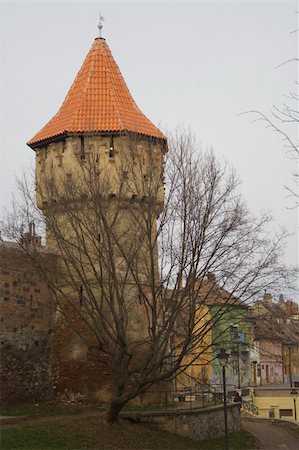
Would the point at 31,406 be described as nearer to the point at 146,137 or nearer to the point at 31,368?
the point at 31,368

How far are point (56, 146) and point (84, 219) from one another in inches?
209

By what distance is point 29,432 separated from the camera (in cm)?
1612

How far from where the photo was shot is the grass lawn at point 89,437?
15633 mm

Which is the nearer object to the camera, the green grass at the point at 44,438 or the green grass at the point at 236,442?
the green grass at the point at 44,438

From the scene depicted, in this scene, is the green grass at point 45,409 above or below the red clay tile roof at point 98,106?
below

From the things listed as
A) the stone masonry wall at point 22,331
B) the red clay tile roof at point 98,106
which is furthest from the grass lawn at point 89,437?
the red clay tile roof at point 98,106

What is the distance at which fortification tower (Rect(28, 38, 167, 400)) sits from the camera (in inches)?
720

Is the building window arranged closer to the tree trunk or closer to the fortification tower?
the fortification tower

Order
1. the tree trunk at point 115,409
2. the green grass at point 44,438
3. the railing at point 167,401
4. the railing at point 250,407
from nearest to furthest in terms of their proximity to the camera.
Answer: the green grass at point 44,438, the tree trunk at point 115,409, the railing at point 167,401, the railing at point 250,407

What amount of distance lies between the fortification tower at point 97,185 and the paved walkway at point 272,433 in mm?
5429

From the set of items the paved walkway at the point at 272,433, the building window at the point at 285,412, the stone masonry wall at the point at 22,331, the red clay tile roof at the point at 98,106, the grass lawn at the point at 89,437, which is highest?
the red clay tile roof at the point at 98,106

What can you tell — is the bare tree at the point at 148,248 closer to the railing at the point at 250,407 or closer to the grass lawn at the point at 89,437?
the grass lawn at the point at 89,437

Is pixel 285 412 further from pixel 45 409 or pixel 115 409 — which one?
pixel 115 409

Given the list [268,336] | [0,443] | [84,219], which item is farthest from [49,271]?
[268,336]
